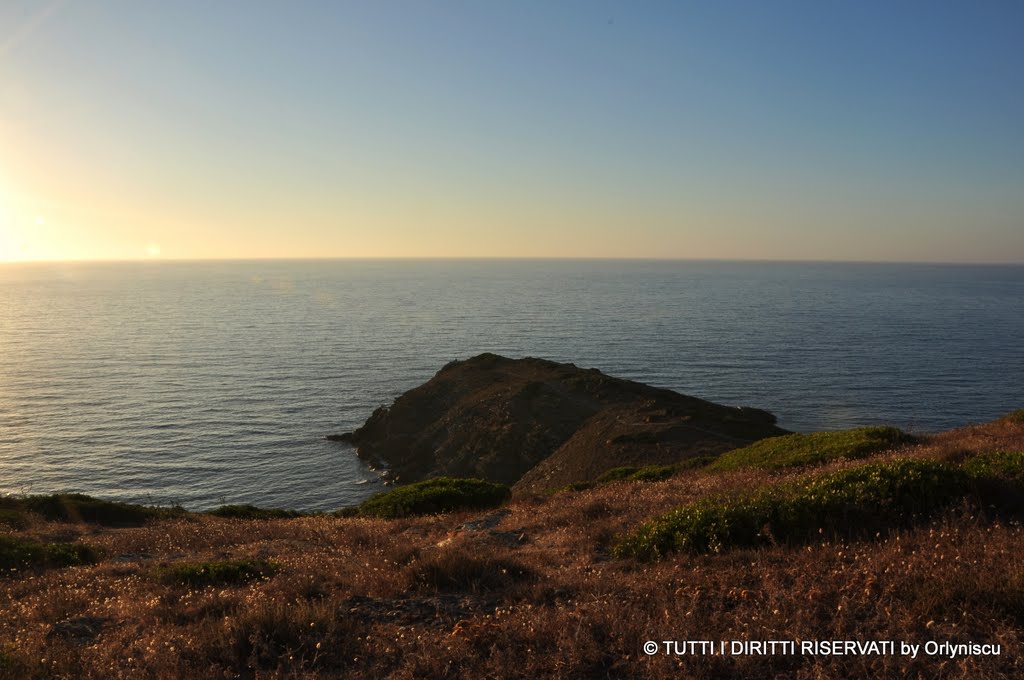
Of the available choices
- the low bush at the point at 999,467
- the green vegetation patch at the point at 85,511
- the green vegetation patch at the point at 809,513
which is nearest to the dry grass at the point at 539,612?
the green vegetation patch at the point at 809,513

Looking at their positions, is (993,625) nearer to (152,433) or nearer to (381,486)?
(381,486)

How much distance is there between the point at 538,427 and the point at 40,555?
39.6m

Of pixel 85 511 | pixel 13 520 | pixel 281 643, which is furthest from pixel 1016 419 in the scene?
pixel 13 520

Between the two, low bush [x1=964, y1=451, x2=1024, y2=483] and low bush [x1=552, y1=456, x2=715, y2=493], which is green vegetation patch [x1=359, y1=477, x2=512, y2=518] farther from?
low bush [x1=964, y1=451, x2=1024, y2=483]

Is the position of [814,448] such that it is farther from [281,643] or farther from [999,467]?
[281,643]

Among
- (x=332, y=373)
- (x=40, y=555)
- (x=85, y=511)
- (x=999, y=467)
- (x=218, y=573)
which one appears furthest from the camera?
(x=332, y=373)

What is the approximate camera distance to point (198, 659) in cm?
705

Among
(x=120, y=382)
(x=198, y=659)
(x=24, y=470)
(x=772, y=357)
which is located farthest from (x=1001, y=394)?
(x=120, y=382)

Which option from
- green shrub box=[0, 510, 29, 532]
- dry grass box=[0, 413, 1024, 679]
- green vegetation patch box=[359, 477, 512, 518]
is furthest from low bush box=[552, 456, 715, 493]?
green shrub box=[0, 510, 29, 532]

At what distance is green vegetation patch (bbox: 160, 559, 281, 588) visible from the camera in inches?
433

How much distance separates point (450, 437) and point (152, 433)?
102 feet

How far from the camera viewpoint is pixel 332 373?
8469cm

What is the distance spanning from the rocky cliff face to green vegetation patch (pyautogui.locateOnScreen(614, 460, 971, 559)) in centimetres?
2617

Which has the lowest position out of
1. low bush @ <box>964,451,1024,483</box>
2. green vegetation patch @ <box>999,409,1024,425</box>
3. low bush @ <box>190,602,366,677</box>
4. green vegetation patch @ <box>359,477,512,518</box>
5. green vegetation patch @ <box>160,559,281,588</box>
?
green vegetation patch @ <box>359,477,512,518</box>
